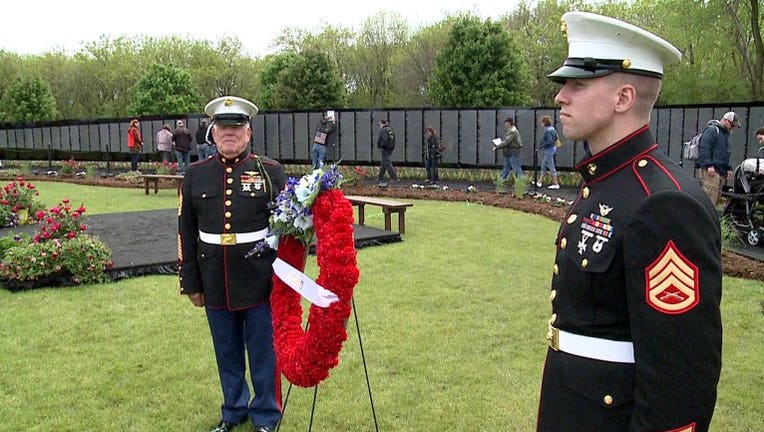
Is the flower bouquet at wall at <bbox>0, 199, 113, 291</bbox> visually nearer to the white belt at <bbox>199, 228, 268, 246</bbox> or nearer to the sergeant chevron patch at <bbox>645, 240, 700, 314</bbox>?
the white belt at <bbox>199, 228, 268, 246</bbox>

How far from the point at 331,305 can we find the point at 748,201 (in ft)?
29.0

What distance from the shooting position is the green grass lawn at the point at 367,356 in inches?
171

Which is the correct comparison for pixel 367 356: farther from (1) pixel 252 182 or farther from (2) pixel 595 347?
(2) pixel 595 347

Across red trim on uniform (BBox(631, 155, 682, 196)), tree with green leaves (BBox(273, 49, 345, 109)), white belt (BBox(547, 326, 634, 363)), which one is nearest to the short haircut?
red trim on uniform (BBox(631, 155, 682, 196))

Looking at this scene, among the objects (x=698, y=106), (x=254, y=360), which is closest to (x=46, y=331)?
(x=254, y=360)

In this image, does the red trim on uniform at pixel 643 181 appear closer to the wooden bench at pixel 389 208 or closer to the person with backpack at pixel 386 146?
the wooden bench at pixel 389 208

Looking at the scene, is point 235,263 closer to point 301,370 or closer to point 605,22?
point 301,370

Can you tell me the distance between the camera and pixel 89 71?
4900cm

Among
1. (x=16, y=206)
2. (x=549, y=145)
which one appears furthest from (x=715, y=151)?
(x=16, y=206)

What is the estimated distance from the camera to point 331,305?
2980mm

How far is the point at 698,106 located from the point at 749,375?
1398 cm

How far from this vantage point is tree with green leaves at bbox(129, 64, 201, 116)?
36625 millimetres

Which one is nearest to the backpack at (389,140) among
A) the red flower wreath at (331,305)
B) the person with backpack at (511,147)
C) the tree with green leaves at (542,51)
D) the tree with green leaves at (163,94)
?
the person with backpack at (511,147)

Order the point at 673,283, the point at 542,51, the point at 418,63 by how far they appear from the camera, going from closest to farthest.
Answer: the point at 673,283 < the point at 542,51 < the point at 418,63
